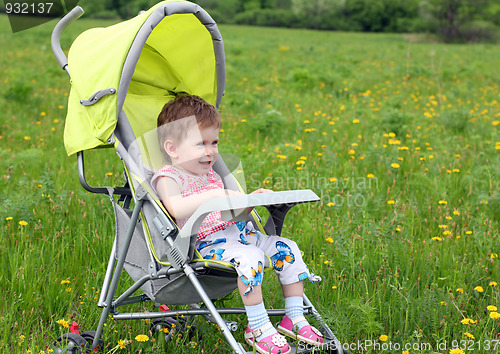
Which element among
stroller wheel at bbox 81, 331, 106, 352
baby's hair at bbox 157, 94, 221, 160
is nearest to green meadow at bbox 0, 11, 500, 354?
stroller wheel at bbox 81, 331, 106, 352

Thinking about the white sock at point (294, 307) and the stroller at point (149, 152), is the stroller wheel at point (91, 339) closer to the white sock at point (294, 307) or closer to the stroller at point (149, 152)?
the stroller at point (149, 152)

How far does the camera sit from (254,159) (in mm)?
4730

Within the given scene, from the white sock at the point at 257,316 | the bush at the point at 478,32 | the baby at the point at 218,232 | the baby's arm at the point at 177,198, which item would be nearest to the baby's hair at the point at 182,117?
the baby at the point at 218,232

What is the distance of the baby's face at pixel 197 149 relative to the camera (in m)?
2.57

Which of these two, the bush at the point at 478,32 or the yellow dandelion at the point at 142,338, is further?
the bush at the point at 478,32

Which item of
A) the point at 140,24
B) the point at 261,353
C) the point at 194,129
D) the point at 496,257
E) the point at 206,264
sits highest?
the point at 140,24

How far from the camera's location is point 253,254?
2.20 metres

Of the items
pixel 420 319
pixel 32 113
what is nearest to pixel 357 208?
pixel 420 319

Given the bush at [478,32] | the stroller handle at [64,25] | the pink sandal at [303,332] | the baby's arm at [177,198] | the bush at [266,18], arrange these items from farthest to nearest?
1. the bush at [266,18]
2. the bush at [478,32]
3. the stroller handle at [64,25]
4. the baby's arm at [177,198]
5. the pink sandal at [303,332]

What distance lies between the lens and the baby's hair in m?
2.62

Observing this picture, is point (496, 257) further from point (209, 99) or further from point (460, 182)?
point (209, 99)

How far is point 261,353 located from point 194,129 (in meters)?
1.10

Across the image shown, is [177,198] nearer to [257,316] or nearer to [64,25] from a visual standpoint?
[257,316]

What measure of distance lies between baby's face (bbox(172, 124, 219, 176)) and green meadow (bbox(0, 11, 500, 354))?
2.69 ft
